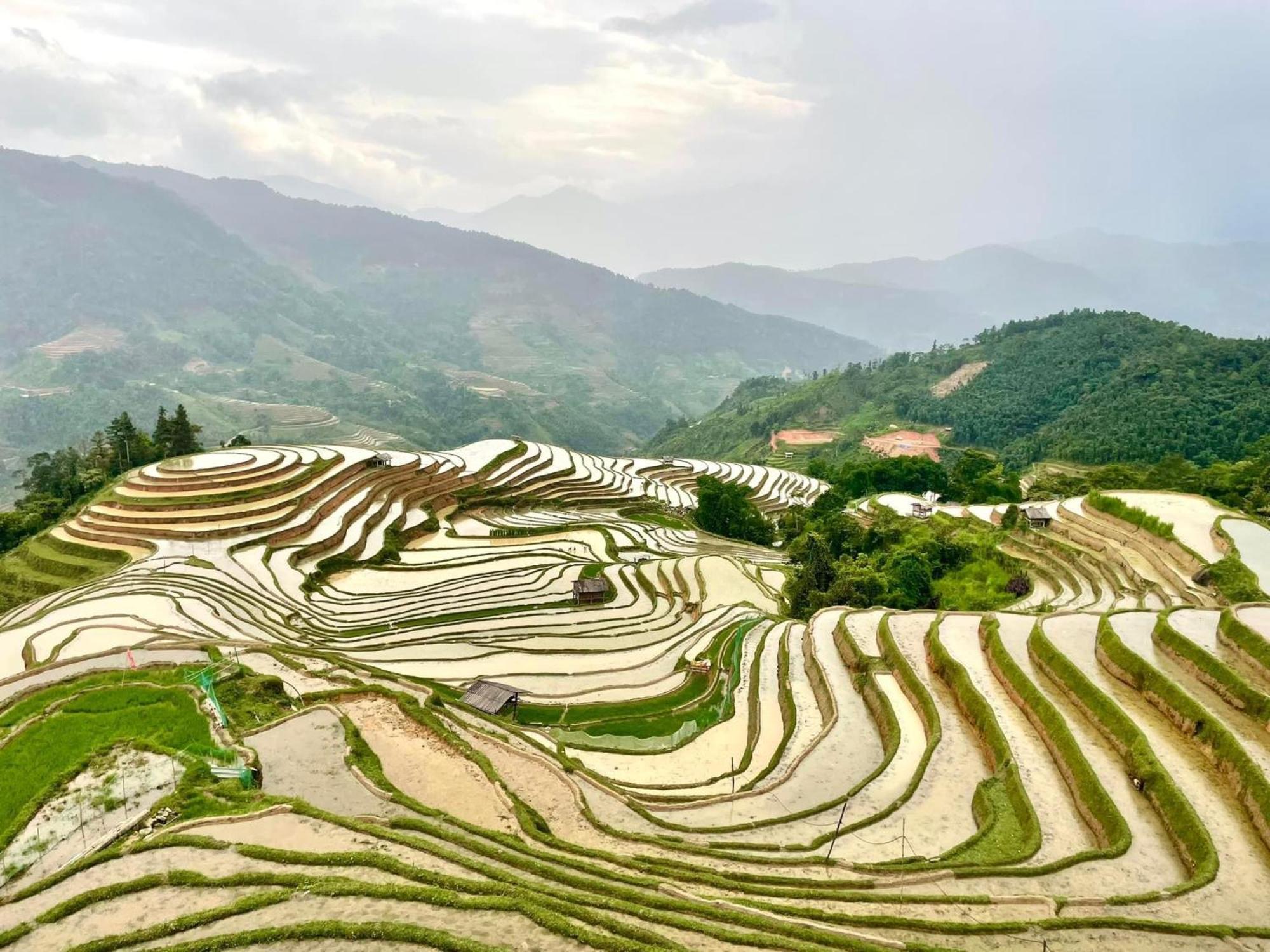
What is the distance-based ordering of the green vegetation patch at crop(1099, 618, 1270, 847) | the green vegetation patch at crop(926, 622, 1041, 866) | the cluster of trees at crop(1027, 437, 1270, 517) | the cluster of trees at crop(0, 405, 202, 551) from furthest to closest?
1. the cluster of trees at crop(0, 405, 202, 551)
2. the cluster of trees at crop(1027, 437, 1270, 517)
3. the green vegetation patch at crop(1099, 618, 1270, 847)
4. the green vegetation patch at crop(926, 622, 1041, 866)

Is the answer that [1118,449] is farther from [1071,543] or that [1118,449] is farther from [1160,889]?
[1160,889]

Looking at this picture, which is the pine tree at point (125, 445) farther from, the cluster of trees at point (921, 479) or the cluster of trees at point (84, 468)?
the cluster of trees at point (921, 479)

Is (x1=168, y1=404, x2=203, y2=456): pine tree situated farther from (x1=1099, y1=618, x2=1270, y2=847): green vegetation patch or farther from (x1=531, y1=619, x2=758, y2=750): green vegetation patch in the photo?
(x1=1099, y1=618, x2=1270, y2=847): green vegetation patch

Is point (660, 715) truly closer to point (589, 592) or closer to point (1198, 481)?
point (589, 592)

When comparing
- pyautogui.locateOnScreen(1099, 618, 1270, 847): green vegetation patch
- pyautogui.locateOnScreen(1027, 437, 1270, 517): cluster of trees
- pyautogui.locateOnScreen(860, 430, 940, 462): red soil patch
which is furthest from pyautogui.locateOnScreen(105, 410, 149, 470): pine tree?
pyautogui.locateOnScreen(860, 430, 940, 462): red soil patch

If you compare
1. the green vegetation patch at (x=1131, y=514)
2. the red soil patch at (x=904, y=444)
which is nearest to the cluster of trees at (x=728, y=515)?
the green vegetation patch at (x=1131, y=514)
